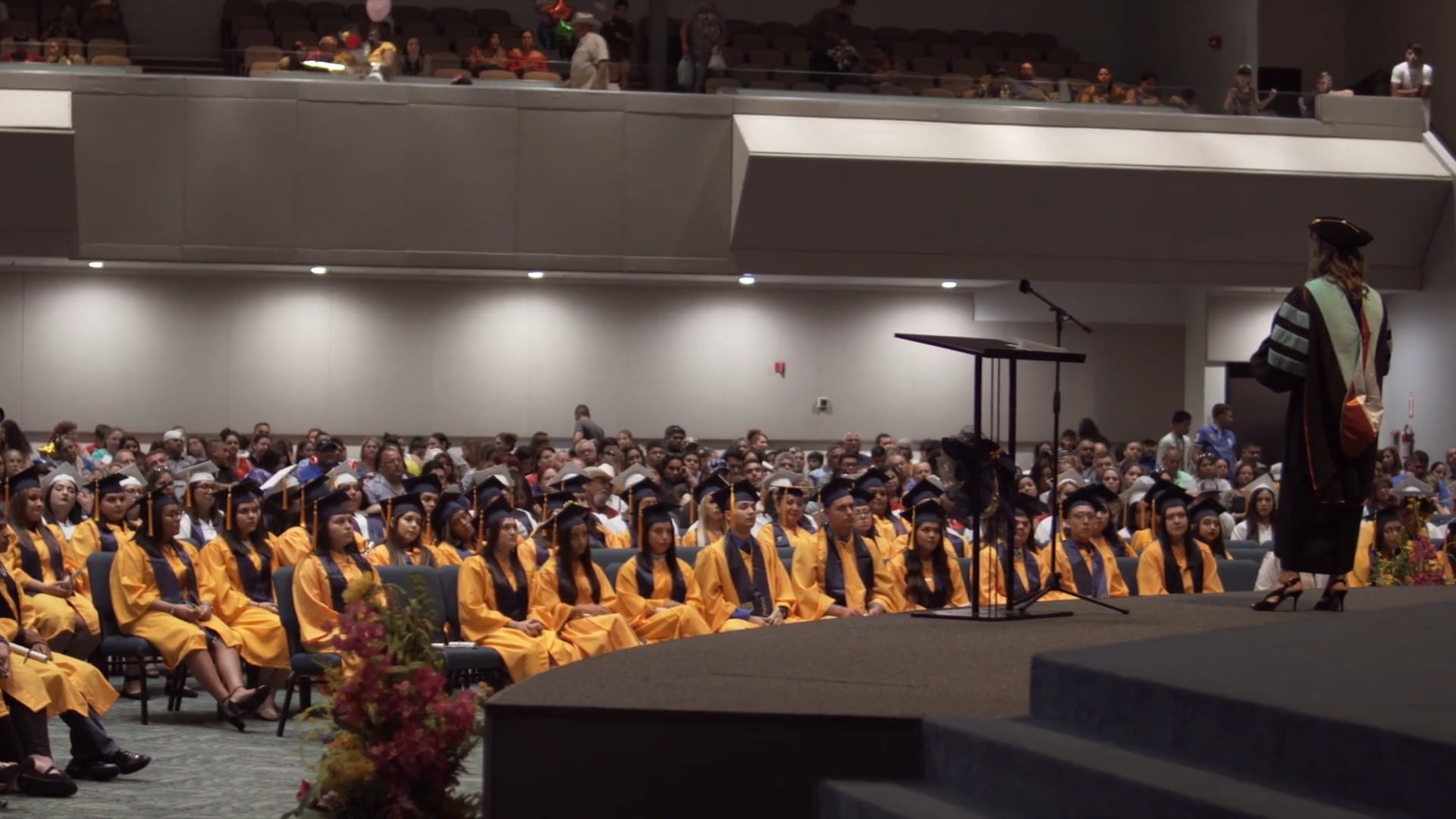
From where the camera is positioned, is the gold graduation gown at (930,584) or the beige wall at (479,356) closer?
the gold graduation gown at (930,584)

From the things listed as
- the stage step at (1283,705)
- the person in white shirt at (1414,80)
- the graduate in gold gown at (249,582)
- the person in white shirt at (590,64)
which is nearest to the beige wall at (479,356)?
the person in white shirt at (590,64)

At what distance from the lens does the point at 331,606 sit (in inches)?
379

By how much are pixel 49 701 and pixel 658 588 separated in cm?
370

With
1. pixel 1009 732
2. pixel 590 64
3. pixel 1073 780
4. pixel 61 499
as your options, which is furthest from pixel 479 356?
pixel 1073 780

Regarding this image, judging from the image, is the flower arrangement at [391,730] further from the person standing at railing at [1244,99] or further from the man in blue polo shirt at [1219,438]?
the person standing at railing at [1244,99]

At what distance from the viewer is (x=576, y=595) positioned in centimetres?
1001

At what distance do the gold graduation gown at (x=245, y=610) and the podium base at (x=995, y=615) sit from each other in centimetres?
430

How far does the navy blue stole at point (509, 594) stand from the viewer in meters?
9.71

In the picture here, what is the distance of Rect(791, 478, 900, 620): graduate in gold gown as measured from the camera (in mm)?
10219

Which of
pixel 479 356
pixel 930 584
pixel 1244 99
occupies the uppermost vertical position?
pixel 1244 99

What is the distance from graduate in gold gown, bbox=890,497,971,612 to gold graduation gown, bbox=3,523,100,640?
4.74 m

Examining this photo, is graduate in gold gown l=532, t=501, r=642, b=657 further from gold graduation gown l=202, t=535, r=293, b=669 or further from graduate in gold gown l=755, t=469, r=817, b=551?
gold graduation gown l=202, t=535, r=293, b=669

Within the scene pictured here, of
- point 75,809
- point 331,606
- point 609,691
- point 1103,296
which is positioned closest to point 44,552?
point 331,606

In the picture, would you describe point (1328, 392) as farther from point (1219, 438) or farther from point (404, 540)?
point (1219, 438)
